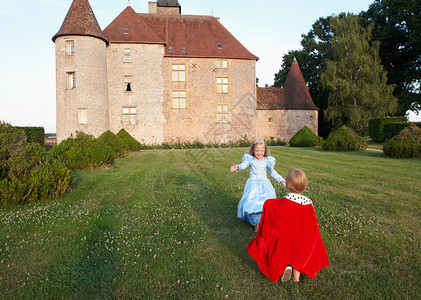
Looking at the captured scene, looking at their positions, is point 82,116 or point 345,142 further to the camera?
point 82,116

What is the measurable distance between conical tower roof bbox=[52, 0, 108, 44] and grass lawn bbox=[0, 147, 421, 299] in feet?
61.5

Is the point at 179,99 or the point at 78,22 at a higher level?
the point at 78,22

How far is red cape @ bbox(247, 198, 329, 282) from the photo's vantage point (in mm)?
2912

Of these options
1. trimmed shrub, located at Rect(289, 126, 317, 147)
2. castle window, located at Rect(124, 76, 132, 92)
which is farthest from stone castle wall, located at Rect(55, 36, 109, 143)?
trimmed shrub, located at Rect(289, 126, 317, 147)

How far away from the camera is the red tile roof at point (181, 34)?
24.8 metres

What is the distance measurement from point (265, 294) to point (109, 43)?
25.5 metres

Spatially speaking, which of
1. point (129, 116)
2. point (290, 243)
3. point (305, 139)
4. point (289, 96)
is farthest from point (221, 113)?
point (290, 243)

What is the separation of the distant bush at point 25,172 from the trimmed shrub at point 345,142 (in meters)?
14.3

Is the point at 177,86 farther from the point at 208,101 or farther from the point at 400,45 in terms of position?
the point at 400,45

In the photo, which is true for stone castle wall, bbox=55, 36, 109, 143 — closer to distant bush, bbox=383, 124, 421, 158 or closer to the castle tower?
the castle tower

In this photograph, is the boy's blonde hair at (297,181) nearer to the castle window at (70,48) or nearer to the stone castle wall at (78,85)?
the stone castle wall at (78,85)

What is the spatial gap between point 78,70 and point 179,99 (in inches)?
326

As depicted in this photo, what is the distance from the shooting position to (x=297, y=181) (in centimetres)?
305

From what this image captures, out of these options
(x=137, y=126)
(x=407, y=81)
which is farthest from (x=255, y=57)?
(x=407, y=81)
